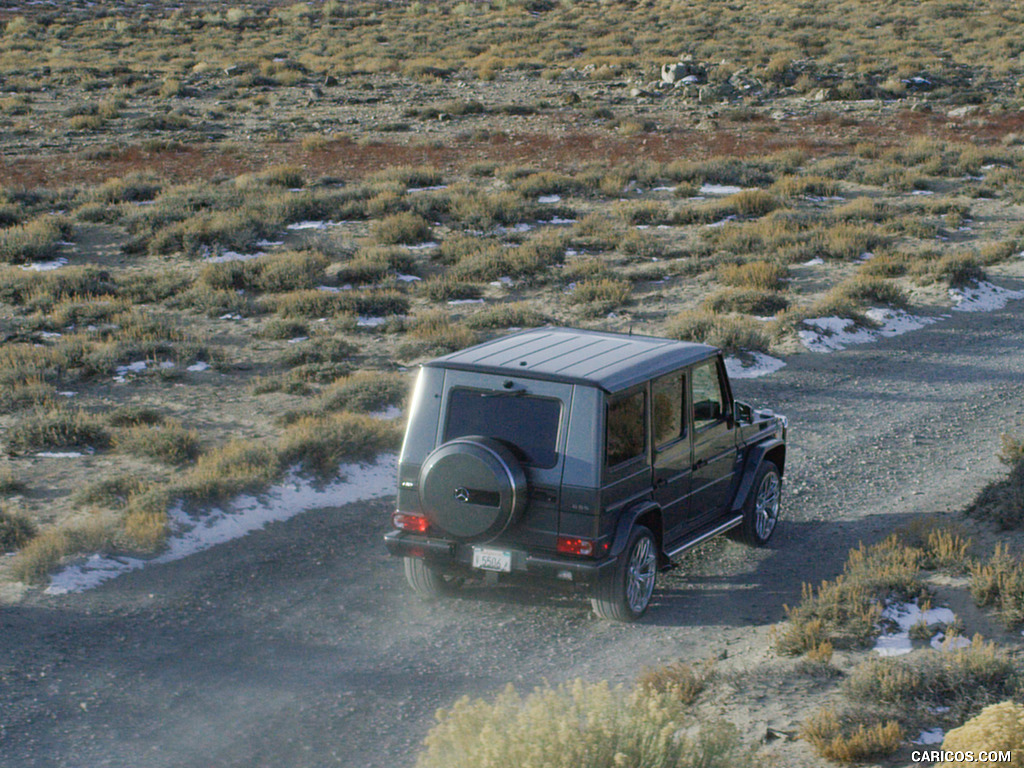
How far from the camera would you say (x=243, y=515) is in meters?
8.93

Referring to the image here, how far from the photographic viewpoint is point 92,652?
21.6 feet

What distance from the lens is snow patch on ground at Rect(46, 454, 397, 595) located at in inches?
301

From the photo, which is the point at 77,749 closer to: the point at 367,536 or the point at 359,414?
the point at 367,536

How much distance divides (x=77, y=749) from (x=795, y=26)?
60506 mm

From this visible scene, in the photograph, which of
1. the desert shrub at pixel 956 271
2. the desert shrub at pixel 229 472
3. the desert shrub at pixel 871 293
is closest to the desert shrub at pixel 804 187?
the desert shrub at pixel 956 271

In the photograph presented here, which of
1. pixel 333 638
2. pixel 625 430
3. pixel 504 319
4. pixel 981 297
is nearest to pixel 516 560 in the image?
pixel 625 430

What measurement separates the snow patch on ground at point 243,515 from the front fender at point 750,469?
339 cm

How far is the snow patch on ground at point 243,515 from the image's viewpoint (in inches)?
301

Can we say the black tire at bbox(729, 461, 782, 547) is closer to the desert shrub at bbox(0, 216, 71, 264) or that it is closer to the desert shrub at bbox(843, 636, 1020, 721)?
the desert shrub at bbox(843, 636, 1020, 721)

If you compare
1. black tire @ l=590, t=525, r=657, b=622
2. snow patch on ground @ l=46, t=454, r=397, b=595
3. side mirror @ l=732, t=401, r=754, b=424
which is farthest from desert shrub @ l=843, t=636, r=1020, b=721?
snow patch on ground @ l=46, t=454, r=397, b=595

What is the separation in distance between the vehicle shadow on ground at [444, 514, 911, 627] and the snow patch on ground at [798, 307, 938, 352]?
6193 mm

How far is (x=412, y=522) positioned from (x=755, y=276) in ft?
40.5

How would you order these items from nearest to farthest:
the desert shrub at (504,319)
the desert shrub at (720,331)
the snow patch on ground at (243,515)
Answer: the snow patch on ground at (243,515), the desert shrub at (720,331), the desert shrub at (504,319)

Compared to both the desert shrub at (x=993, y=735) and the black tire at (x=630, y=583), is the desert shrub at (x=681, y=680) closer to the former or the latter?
the black tire at (x=630, y=583)
